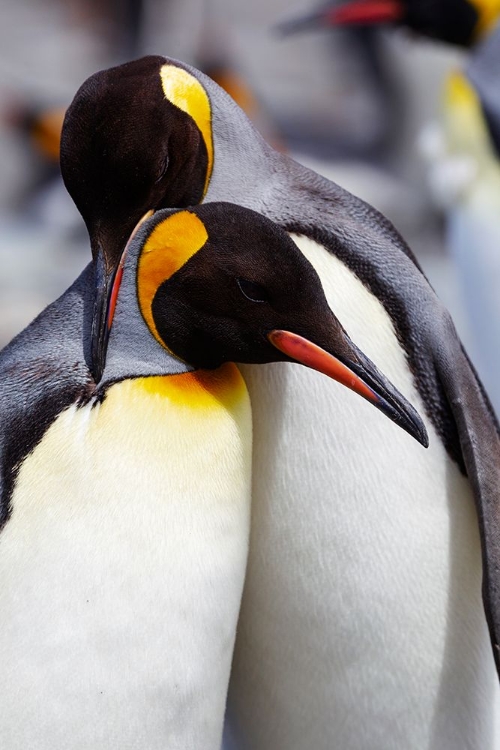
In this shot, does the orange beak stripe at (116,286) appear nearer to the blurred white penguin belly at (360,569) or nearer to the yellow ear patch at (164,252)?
the yellow ear patch at (164,252)

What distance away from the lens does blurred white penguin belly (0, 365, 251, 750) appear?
145 cm

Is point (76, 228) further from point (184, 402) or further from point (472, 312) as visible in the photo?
point (184, 402)

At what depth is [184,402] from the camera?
5.04ft

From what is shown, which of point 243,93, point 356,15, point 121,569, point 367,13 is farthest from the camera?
point 243,93

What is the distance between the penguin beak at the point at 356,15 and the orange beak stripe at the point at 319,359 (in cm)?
343

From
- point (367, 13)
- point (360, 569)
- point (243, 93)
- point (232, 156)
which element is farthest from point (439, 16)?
point (360, 569)

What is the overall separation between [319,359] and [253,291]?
0.42 ft

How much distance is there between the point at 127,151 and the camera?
1528mm

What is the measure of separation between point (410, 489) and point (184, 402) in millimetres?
400

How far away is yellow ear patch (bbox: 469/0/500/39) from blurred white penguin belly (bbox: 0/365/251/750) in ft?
10.7

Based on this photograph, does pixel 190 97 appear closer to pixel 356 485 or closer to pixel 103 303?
pixel 103 303

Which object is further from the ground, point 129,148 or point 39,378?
point 129,148

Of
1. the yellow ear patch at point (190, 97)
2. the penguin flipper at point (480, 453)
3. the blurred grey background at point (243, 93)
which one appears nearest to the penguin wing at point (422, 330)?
the penguin flipper at point (480, 453)

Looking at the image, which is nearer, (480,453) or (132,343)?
(132,343)
